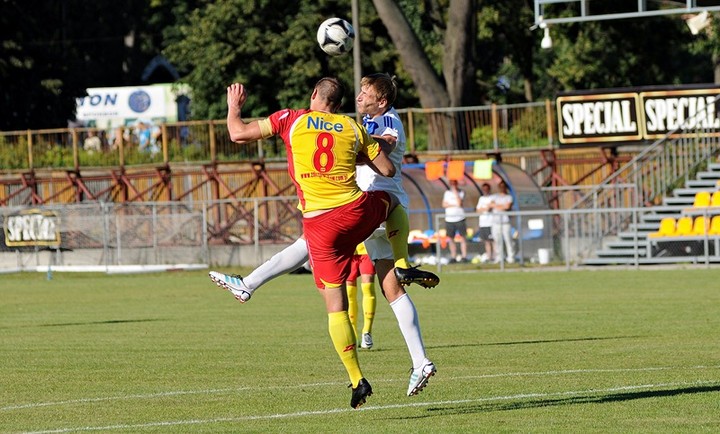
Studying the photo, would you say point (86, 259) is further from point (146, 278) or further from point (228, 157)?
point (228, 157)

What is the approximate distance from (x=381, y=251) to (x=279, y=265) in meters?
0.85

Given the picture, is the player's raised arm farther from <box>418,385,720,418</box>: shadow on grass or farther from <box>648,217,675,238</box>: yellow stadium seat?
<box>648,217,675,238</box>: yellow stadium seat

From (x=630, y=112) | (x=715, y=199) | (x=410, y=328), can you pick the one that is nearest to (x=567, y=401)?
(x=410, y=328)

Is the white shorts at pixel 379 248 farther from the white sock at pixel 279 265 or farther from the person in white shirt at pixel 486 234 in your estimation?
the person in white shirt at pixel 486 234

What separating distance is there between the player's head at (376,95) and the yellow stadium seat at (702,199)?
20.4m

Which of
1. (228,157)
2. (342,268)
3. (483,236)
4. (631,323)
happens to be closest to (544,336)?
(631,323)

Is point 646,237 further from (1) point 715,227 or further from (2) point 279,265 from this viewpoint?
(2) point 279,265

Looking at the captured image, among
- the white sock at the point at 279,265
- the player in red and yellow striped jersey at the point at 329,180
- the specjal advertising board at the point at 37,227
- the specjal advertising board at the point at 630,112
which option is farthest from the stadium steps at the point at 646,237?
the player in red and yellow striped jersey at the point at 329,180

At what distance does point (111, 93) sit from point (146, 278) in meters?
37.8

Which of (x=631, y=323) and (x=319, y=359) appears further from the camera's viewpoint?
(x=631, y=323)

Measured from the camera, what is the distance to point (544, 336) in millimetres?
15641

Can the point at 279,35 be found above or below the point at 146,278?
above

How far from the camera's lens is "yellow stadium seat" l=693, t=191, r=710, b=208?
30539 mm

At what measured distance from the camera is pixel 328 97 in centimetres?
989
